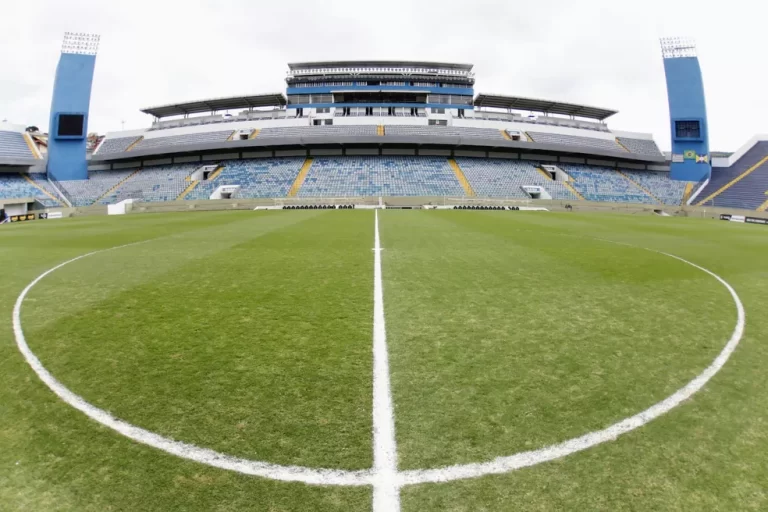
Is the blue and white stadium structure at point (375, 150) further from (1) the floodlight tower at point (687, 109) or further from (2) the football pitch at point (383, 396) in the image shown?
(2) the football pitch at point (383, 396)

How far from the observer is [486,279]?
7.68 metres

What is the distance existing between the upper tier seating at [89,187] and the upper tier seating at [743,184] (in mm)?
74981

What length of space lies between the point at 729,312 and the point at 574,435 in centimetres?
500

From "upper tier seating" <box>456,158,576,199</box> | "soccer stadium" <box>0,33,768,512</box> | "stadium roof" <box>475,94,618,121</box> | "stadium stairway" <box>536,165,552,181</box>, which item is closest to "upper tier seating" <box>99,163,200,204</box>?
"upper tier seating" <box>456,158,576,199</box>

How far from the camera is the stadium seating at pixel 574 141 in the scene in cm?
5616

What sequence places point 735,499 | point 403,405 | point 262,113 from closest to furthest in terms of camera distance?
point 735,499
point 403,405
point 262,113

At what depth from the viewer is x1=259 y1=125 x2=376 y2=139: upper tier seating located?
5444 centimetres

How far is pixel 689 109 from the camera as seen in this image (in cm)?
5153

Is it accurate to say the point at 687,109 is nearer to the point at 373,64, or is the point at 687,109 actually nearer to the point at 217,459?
the point at 373,64

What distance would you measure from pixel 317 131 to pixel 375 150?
28.5 feet

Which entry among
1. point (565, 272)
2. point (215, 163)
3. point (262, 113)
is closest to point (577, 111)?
point (262, 113)

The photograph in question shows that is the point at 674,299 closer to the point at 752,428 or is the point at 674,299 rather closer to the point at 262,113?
the point at 752,428

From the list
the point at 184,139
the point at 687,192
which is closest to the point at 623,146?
the point at 687,192

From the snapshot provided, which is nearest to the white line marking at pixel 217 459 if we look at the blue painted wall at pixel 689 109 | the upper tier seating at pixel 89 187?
the upper tier seating at pixel 89 187
